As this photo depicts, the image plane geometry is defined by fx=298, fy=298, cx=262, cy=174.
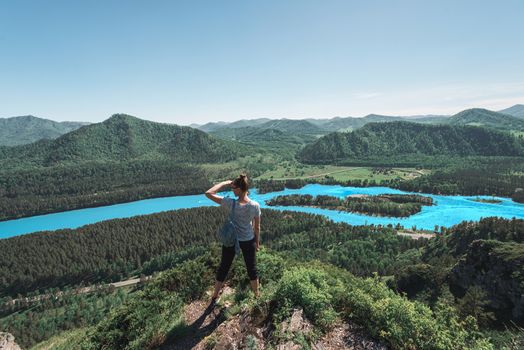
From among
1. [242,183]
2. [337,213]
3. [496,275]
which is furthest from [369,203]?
[242,183]

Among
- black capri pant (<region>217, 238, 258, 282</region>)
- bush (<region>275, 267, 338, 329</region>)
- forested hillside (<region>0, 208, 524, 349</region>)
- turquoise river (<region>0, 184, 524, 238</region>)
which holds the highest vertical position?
black capri pant (<region>217, 238, 258, 282</region>)

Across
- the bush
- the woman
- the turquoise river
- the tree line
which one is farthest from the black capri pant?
the tree line

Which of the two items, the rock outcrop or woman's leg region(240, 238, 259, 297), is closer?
woman's leg region(240, 238, 259, 297)

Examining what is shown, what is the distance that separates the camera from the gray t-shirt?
10007mm

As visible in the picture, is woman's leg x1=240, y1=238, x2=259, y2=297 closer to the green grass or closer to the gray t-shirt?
the gray t-shirt

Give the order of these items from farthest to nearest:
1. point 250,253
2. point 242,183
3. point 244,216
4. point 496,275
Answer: point 496,275
point 250,253
point 244,216
point 242,183

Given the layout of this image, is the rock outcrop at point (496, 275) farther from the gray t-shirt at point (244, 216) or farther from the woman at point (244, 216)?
the gray t-shirt at point (244, 216)

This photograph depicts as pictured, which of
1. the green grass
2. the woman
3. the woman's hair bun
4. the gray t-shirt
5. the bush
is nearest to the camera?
the woman's hair bun

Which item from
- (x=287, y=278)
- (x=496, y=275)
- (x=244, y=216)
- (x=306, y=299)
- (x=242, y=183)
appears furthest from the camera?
(x=496, y=275)

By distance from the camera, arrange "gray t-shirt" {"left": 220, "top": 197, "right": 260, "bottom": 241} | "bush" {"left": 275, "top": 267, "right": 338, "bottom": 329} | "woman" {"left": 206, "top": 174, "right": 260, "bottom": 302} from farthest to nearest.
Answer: "bush" {"left": 275, "top": 267, "right": 338, "bottom": 329}, "gray t-shirt" {"left": 220, "top": 197, "right": 260, "bottom": 241}, "woman" {"left": 206, "top": 174, "right": 260, "bottom": 302}

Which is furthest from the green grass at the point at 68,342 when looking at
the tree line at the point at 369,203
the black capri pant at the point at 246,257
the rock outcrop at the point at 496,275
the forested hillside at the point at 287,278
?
the tree line at the point at 369,203

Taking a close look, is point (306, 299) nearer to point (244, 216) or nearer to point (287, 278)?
point (287, 278)

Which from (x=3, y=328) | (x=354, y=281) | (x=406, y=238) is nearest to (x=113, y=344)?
(x=354, y=281)

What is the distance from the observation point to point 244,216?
10.1 metres
